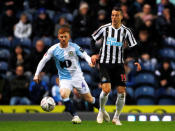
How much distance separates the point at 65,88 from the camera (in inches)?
370

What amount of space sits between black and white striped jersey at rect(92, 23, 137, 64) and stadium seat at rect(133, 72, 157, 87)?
4.76 m

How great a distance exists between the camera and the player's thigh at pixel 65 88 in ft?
30.5

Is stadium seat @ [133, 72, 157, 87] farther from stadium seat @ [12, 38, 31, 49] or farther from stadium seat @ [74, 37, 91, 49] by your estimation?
stadium seat @ [12, 38, 31, 49]

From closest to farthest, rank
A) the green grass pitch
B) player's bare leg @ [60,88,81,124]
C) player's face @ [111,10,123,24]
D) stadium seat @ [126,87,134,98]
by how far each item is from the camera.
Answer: the green grass pitch
player's face @ [111,10,123,24]
player's bare leg @ [60,88,81,124]
stadium seat @ [126,87,134,98]

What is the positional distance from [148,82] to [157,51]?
1332mm

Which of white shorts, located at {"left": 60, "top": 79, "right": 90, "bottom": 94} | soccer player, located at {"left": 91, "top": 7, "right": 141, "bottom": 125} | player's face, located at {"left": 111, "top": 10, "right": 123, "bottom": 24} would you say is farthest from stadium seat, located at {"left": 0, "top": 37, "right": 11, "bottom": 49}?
Result: player's face, located at {"left": 111, "top": 10, "right": 123, "bottom": 24}

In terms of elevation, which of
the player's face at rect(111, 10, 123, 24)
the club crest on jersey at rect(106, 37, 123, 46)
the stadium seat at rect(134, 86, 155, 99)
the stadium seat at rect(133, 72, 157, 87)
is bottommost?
the stadium seat at rect(134, 86, 155, 99)

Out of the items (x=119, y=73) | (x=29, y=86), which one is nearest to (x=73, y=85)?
(x=119, y=73)

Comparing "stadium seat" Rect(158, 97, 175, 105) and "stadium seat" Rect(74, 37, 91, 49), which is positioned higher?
"stadium seat" Rect(74, 37, 91, 49)

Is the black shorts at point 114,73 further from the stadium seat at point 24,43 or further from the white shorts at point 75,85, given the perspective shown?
the stadium seat at point 24,43

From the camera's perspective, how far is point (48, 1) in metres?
16.5

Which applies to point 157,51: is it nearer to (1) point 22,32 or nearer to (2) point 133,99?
(2) point 133,99

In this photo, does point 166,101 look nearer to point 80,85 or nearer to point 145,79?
point 145,79

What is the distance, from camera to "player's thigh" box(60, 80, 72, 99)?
366 inches
